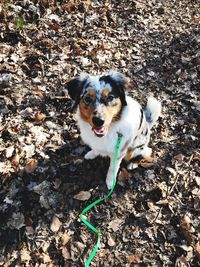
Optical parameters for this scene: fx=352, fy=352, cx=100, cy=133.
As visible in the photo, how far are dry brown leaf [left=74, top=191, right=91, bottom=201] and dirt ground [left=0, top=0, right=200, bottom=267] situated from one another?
0.01 metres

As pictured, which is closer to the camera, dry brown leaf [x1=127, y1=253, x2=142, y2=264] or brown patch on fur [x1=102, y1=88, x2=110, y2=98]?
brown patch on fur [x1=102, y1=88, x2=110, y2=98]

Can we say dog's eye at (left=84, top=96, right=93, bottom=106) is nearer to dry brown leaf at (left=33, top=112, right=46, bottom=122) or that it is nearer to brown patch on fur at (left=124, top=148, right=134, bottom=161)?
brown patch on fur at (left=124, top=148, right=134, bottom=161)

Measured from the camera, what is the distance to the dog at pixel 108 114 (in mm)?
4133

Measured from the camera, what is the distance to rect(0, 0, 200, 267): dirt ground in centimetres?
453

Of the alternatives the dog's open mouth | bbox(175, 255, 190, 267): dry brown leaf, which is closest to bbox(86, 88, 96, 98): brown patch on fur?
the dog's open mouth

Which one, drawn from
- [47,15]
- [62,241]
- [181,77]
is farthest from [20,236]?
[47,15]

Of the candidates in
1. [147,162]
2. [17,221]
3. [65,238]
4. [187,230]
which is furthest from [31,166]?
[187,230]

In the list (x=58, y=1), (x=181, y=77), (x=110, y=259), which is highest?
(x=58, y=1)

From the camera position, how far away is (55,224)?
4613mm

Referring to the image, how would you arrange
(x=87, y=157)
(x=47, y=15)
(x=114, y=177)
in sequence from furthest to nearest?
(x=47, y=15) < (x=87, y=157) < (x=114, y=177)

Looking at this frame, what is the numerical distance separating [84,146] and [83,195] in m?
0.88

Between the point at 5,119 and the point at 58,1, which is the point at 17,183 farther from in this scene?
the point at 58,1

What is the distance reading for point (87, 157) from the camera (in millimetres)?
5285

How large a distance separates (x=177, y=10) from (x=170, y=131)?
412 cm
